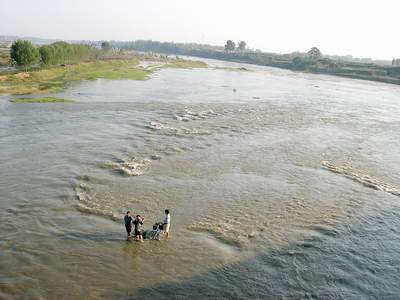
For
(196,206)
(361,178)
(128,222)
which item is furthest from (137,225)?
(361,178)

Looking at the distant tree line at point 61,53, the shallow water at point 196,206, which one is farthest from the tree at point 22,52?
the shallow water at point 196,206

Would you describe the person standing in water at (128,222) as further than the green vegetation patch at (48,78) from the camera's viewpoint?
No

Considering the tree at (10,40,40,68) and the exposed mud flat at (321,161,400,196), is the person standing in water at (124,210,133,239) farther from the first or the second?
the tree at (10,40,40,68)

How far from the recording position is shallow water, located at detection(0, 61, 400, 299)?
52.3ft

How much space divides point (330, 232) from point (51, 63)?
84.7 metres

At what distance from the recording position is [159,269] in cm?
1641

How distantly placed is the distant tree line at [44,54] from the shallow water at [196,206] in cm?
3471

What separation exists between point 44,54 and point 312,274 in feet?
278

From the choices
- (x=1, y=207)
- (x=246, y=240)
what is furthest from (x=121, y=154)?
(x=246, y=240)

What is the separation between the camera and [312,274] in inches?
658

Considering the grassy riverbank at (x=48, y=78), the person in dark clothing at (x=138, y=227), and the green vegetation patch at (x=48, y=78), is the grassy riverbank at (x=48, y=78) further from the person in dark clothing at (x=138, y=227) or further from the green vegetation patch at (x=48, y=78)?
the person in dark clothing at (x=138, y=227)

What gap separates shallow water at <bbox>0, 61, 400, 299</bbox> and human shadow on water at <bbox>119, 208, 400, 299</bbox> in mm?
68

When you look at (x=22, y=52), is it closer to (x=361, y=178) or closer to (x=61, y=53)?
(x=61, y=53)

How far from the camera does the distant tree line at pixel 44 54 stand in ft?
254
